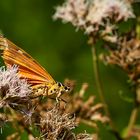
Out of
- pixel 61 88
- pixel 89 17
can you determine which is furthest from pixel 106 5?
pixel 61 88

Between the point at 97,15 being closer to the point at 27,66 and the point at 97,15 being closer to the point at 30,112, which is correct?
the point at 27,66

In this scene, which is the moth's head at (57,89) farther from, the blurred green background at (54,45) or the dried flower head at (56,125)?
the blurred green background at (54,45)

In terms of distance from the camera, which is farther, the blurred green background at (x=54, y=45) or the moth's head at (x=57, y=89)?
the blurred green background at (x=54, y=45)

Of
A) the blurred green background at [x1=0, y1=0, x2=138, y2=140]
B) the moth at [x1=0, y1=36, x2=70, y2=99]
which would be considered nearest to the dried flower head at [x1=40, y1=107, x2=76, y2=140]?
the moth at [x1=0, y1=36, x2=70, y2=99]

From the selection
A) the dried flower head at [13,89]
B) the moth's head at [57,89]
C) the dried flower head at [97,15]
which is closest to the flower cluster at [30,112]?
the dried flower head at [13,89]

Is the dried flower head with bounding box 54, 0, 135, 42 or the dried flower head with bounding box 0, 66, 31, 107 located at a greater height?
the dried flower head with bounding box 54, 0, 135, 42

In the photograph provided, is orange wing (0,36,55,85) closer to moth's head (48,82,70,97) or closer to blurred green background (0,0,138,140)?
moth's head (48,82,70,97)

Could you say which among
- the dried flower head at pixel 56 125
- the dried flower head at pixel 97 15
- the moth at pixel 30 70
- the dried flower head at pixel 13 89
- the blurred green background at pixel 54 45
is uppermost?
the blurred green background at pixel 54 45
